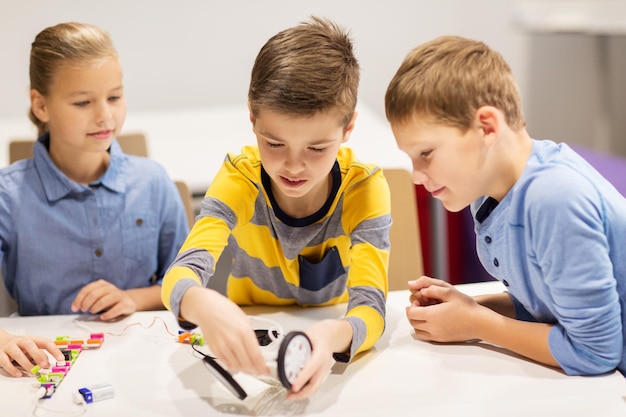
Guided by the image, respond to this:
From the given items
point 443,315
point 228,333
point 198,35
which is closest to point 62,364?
point 228,333

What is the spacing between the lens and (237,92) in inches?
117

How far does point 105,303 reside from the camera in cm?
129

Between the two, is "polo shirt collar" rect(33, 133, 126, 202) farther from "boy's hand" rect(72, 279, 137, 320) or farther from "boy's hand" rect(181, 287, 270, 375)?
"boy's hand" rect(181, 287, 270, 375)

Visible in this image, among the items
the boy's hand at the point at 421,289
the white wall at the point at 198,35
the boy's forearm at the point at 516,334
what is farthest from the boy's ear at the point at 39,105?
the white wall at the point at 198,35

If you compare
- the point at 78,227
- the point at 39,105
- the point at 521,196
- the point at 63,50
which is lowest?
the point at 78,227

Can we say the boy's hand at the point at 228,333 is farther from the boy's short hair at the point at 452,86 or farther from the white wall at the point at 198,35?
the white wall at the point at 198,35

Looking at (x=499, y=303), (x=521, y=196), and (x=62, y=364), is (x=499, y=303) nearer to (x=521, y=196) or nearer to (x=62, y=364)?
(x=521, y=196)

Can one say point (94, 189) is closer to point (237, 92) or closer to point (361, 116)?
point (361, 116)

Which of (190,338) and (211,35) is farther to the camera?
(211,35)

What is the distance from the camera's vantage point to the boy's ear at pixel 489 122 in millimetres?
1003

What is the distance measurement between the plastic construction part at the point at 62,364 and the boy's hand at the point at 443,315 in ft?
1.57

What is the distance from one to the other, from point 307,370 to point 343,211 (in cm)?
39

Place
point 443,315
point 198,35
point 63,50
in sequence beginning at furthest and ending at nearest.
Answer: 1. point 198,35
2. point 63,50
3. point 443,315

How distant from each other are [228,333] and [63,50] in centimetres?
76
